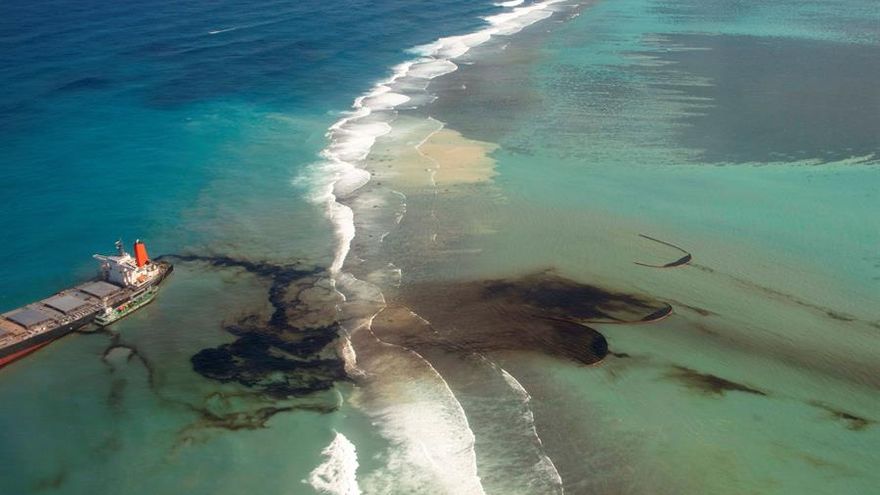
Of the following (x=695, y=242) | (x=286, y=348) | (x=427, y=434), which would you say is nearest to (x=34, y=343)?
(x=286, y=348)

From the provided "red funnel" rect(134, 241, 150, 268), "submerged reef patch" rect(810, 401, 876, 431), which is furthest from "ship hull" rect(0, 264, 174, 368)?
"submerged reef patch" rect(810, 401, 876, 431)

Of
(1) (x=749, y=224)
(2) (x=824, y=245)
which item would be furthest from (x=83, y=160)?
(2) (x=824, y=245)

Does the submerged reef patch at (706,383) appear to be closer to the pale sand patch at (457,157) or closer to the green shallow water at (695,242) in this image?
the green shallow water at (695,242)

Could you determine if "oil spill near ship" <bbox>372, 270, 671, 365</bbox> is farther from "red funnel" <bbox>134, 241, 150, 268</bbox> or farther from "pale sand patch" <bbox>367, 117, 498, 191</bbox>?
"pale sand patch" <bbox>367, 117, 498, 191</bbox>

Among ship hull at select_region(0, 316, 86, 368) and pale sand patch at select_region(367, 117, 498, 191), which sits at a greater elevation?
pale sand patch at select_region(367, 117, 498, 191)

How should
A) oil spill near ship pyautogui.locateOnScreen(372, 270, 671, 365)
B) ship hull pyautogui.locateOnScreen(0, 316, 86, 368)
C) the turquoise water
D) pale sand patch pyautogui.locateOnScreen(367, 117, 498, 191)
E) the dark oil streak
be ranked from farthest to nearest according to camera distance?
pale sand patch pyautogui.locateOnScreen(367, 117, 498, 191) < the dark oil streak < oil spill near ship pyautogui.locateOnScreen(372, 270, 671, 365) < ship hull pyautogui.locateOnScreen(0, 316, 86, 368) < the turquoise water

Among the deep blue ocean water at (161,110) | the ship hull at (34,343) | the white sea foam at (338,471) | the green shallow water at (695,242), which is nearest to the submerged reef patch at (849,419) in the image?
the green shallow water at (695,242)

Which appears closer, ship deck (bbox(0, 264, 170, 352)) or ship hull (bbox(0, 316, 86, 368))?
ship hull (bbox(0, 316, 86, 368))

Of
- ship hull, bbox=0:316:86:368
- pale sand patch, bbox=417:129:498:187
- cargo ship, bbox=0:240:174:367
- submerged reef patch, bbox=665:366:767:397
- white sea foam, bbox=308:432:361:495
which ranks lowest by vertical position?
submerged reef patch, bbox=665:366:767:397
